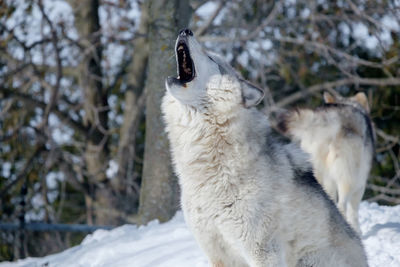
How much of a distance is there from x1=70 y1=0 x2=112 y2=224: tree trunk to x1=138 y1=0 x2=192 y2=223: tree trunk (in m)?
4.35

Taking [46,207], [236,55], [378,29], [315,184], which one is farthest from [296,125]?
[46,207]

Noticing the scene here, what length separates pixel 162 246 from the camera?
5133 mm

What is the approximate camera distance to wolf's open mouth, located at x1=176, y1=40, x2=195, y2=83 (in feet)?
11.3

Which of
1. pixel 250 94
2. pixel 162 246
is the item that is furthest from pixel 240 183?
pixel 162 246

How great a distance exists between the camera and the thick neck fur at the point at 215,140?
3.37 meters

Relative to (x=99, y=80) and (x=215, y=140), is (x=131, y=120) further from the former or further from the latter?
(x=215, y=140)

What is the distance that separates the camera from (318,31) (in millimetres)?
11078

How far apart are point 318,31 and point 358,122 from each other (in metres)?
5.32

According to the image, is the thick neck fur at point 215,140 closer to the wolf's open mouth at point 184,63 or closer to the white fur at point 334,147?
the wolf's open mouth at point 184,63

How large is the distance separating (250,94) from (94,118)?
8.05 m

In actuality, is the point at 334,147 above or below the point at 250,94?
below

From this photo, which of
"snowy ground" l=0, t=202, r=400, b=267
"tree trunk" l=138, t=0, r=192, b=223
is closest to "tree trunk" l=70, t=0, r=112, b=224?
"tree trunk" l=138, t=0, r=192, b=223

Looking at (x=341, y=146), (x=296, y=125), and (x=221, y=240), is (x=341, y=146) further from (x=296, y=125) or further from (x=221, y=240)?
(x=221, y=240)

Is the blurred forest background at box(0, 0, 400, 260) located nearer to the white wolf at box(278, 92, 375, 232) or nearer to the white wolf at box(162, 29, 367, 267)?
the white wolf at box(278, 92, 375, 232)
